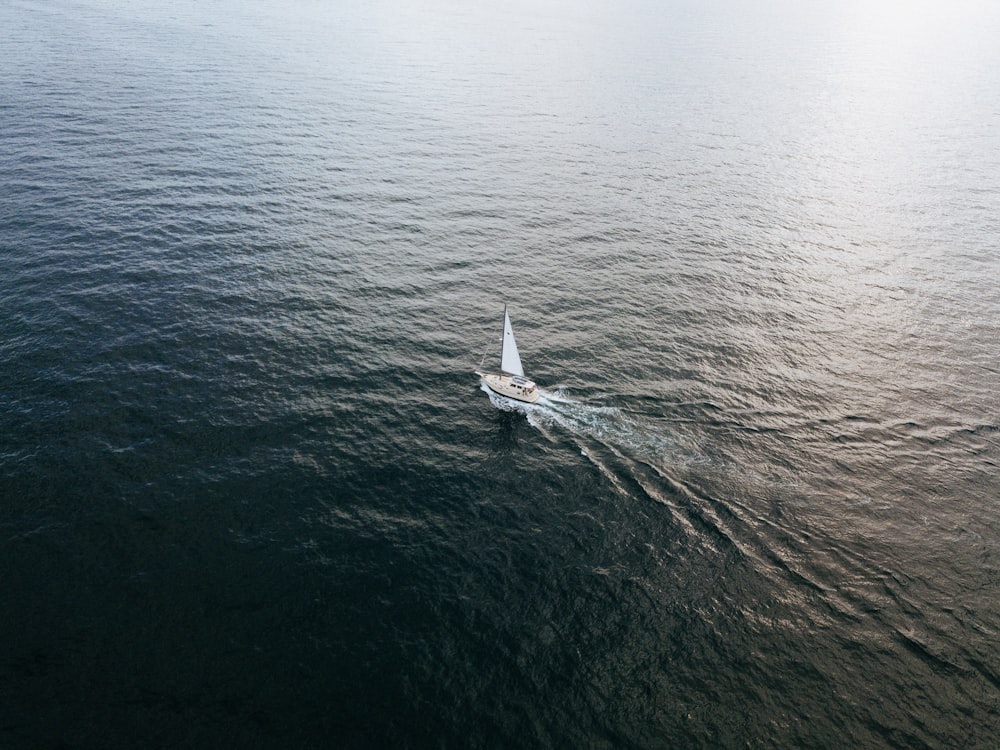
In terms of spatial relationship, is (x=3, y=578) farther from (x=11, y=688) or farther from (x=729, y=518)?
(x=729, y=518)

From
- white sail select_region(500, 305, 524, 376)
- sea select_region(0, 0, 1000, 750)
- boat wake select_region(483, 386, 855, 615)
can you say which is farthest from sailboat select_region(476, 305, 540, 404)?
sea select_region(0, 0, 1000, 750)

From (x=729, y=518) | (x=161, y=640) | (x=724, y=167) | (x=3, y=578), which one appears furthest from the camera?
(x=724, y=167)

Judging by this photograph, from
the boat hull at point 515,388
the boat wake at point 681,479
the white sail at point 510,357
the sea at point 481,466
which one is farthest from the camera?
the white sail at point 510,357

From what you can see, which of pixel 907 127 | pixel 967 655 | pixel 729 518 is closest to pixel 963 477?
pixel 967 655

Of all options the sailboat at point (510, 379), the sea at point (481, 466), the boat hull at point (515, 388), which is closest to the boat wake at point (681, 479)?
the sea at point (481, 466)

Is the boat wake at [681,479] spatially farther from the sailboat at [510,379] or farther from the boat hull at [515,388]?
the sailboat at [510,379]
